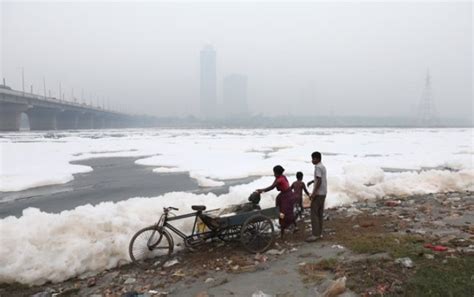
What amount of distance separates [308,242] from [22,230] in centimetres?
532

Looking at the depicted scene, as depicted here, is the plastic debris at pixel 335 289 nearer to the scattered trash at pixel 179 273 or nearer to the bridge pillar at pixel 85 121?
the scattered trash at pixel 179 273

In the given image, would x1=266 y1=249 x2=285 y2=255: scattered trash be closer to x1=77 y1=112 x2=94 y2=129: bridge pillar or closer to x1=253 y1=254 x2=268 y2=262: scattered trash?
x1=253 y1=254 x2=268 y2=262: scattered trash

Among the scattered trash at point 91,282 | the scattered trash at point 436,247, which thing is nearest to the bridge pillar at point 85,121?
the scattered trash at point 91,282

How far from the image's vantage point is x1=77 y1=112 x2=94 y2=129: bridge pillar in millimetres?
99400

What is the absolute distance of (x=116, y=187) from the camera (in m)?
15.6

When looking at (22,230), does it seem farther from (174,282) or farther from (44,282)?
(174,282)

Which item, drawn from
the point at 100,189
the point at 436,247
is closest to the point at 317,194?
the point at 436,247

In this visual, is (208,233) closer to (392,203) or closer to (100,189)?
(392,203)

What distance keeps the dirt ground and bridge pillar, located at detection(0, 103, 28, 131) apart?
65.3m

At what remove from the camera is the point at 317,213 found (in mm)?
7008

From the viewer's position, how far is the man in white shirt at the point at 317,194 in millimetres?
6770

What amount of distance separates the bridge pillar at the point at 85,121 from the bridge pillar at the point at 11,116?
108ft

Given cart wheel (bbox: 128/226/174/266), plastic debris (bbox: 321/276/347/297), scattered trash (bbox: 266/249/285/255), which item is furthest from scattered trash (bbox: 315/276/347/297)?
cart wheel (bbox: 128/226/174/266)

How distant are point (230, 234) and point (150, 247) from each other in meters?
1.40
